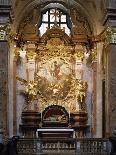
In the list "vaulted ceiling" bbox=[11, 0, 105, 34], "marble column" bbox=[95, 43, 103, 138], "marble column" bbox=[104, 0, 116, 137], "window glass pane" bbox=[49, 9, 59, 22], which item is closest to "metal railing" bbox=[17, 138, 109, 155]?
"marble column" bbox=[104, 0, 116, 137]

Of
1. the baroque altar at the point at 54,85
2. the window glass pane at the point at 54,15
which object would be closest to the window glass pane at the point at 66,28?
the window glass pane at the point at 54,15

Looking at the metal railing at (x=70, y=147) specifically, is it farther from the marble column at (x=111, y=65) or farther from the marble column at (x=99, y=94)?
the marble column at (x=99, y=94)

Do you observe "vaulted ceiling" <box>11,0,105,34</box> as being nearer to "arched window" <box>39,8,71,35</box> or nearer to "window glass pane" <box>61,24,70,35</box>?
"arched window" <box>39,8,71,35</box>

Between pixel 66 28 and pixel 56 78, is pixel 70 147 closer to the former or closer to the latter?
pixel 56 78

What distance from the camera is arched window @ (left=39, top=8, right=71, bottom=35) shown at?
1161 inches

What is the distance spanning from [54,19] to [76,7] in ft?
4.77

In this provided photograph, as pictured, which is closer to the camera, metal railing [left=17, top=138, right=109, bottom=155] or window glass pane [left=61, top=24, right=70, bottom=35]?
metal railing [left=17, top=138, right=109, bottom=155]

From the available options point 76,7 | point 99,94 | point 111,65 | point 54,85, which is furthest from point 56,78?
point 111,65

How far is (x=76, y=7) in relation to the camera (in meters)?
29.0

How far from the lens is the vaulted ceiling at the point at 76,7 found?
89.7ft

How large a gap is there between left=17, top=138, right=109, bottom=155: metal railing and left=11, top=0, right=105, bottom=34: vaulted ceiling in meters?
7.91

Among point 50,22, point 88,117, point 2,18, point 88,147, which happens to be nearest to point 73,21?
point 50,22

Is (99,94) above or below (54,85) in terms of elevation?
below

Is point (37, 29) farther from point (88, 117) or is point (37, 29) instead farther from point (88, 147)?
point (88, 147)
